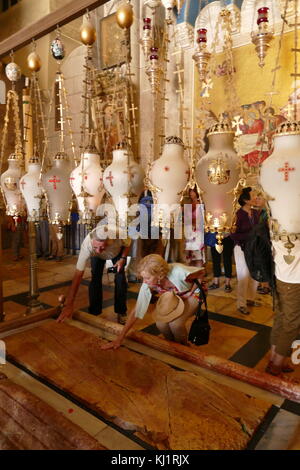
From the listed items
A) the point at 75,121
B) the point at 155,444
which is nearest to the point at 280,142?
the point at 155,444

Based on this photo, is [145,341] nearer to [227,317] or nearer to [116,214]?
[116,214]

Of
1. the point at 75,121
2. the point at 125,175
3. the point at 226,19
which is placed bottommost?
the point at 125,175

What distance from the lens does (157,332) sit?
3.53m

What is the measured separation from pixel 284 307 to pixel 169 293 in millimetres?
836

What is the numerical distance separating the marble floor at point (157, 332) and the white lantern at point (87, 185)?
1.05 metres

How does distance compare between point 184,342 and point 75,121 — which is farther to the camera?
point 75,121

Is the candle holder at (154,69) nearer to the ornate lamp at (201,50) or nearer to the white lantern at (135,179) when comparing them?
the ornate lamp at (201,50)

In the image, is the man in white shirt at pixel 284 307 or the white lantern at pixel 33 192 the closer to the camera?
the man in white shirt at pixel 284 307

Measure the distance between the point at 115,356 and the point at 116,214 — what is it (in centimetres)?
96

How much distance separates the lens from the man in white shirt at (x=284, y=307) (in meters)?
2.20

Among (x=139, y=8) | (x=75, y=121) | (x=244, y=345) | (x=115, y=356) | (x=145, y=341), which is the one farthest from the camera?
(x=75, y=121)

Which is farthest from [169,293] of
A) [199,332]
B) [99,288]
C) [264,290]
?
[264,290]

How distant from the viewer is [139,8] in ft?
24.7

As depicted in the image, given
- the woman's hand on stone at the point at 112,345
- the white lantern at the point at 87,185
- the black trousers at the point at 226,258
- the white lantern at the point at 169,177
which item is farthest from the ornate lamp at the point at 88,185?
the black trousers at the point at 226,258
